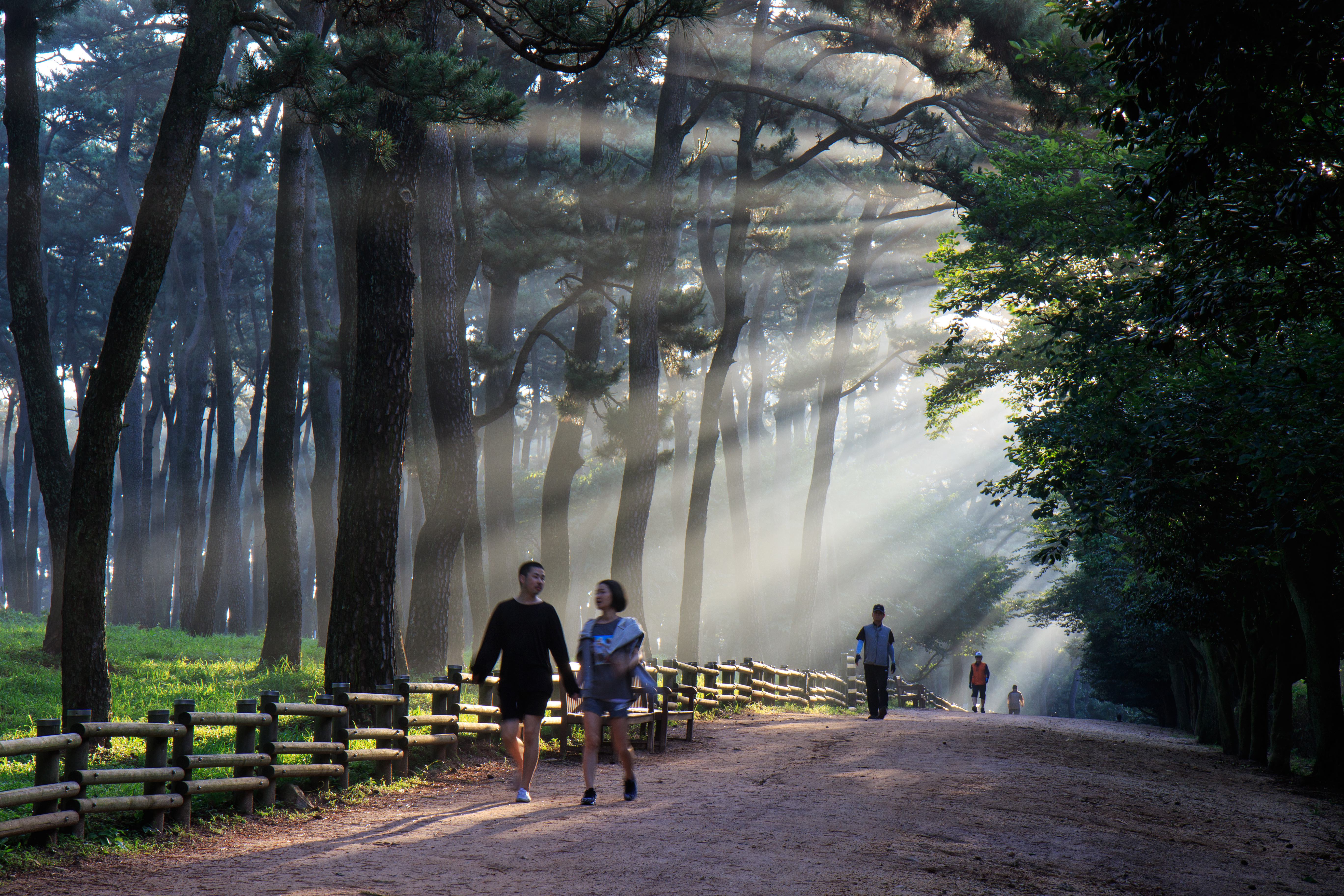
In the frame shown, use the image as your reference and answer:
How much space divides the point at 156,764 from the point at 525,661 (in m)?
2.56

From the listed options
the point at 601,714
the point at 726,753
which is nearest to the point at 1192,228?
the point at 601,714

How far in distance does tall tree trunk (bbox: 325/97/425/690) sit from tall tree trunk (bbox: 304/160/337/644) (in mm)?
9739

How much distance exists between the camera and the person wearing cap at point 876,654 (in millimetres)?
17391

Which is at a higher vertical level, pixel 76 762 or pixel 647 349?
pixel 647 349

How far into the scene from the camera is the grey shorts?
783 cm

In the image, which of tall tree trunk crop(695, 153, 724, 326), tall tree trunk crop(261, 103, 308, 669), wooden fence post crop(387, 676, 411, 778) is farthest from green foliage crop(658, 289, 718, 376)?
wooden fence post crop(387, 676, 411, 778)

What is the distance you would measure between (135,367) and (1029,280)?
13647 mm

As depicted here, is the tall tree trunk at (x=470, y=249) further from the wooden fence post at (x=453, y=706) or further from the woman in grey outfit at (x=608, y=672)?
the woman in grey outfit at (x=608, y=672)

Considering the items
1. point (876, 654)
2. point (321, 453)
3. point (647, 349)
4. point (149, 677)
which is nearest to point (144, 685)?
point (149, 677)

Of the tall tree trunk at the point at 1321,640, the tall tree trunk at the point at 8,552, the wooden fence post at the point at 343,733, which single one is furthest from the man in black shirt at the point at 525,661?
the tall tree trunk at the point at 8,552

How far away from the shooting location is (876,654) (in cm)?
1744

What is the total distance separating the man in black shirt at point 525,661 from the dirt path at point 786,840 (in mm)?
505

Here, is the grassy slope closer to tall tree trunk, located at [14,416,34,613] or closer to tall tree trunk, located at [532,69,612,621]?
tall tree trunk, located at [532,69,612,621]

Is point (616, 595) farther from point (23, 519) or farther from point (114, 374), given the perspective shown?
point (23, 519)
